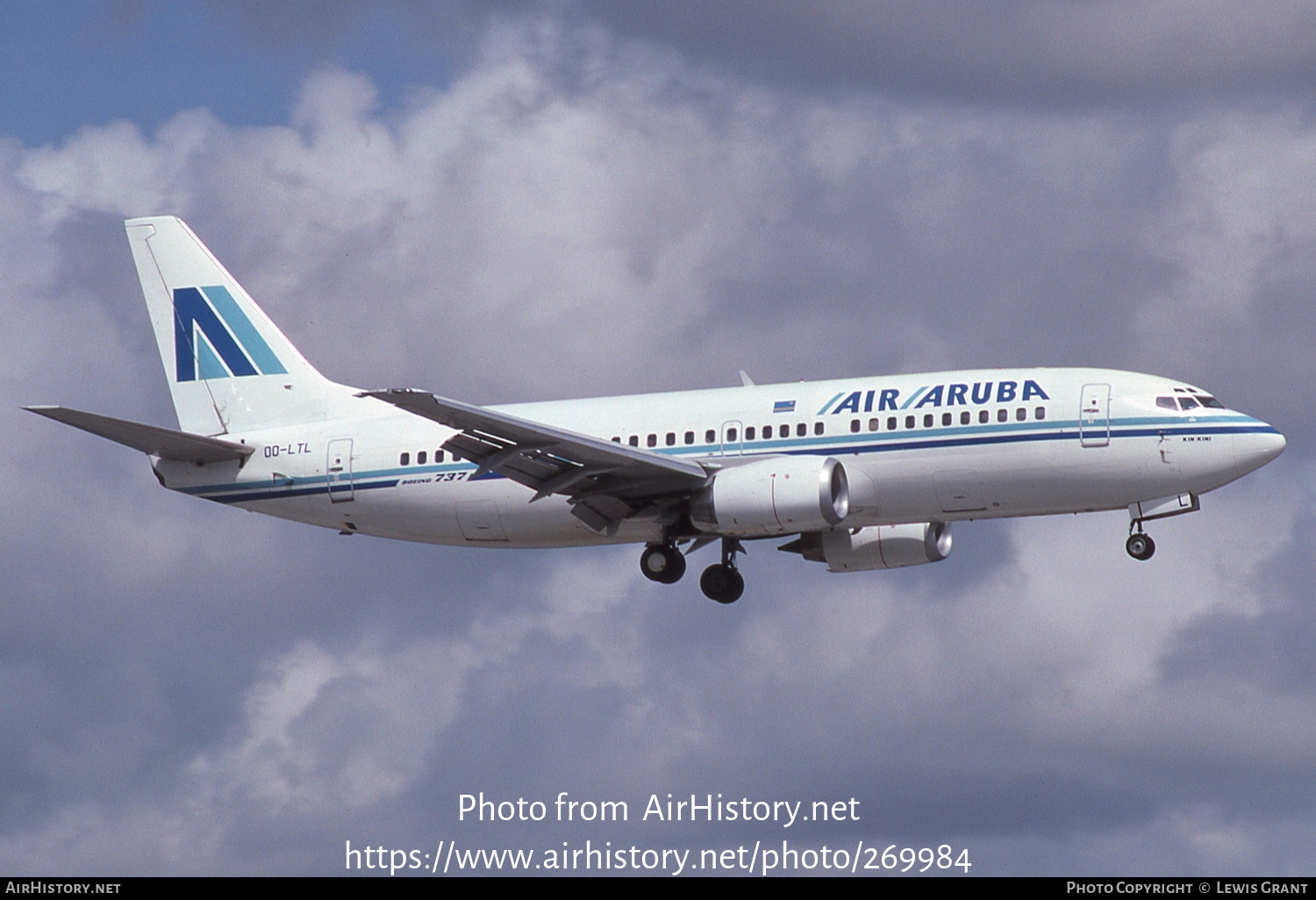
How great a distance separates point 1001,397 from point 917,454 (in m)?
2.68

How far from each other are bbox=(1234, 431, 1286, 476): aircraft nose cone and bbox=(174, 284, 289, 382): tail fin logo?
29084 millimetres

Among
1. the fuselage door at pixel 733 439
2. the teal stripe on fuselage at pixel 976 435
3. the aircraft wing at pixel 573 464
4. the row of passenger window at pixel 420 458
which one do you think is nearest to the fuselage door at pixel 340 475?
the row of passenger window at pixel 420 458

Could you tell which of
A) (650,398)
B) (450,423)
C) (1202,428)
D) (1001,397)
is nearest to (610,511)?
(650,398)

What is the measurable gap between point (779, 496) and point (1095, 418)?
27.9 ft

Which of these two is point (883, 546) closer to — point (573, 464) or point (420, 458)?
point (573, 464)

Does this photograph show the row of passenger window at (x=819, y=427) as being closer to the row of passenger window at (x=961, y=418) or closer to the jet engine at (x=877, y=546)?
the row of passenger window at (x=961, y=418)

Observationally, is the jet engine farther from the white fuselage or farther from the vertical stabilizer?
the vertical stabilizer

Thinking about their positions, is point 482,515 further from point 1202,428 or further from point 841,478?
point 1202,428

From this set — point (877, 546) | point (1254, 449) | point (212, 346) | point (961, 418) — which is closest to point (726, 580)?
point (877, 546)

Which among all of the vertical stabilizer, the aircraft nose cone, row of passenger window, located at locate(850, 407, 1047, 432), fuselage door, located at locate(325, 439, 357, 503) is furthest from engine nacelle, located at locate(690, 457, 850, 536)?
the vertical stabilizer

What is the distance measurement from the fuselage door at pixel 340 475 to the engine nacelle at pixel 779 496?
11.3m

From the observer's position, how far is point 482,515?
59.3 m

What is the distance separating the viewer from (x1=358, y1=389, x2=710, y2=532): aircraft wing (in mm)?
52344

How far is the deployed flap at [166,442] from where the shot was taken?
187 ft
